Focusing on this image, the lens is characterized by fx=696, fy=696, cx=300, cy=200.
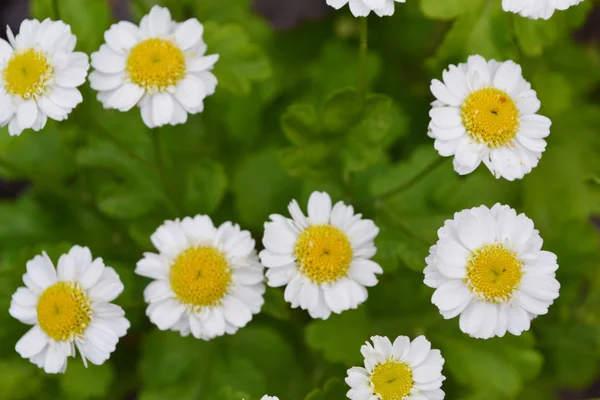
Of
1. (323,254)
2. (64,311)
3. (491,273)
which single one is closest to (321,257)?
(323,254)

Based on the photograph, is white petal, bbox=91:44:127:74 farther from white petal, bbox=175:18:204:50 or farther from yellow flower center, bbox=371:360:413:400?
yellow flower center, bbox=371:360:413:400

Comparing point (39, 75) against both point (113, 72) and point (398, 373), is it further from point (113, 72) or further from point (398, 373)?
point (398, 373)

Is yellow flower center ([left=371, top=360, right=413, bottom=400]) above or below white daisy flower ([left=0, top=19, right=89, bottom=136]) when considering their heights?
below

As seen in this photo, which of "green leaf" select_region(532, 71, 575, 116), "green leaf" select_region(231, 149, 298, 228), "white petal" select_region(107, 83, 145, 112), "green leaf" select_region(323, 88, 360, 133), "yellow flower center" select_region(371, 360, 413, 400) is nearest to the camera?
"yellow flower center" select_region(371, 360, 413, 400)

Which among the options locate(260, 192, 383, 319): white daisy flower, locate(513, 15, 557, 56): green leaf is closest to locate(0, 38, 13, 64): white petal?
locate(260, 192, 383, 319): white daisy flower

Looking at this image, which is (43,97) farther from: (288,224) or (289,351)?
(289,351)
